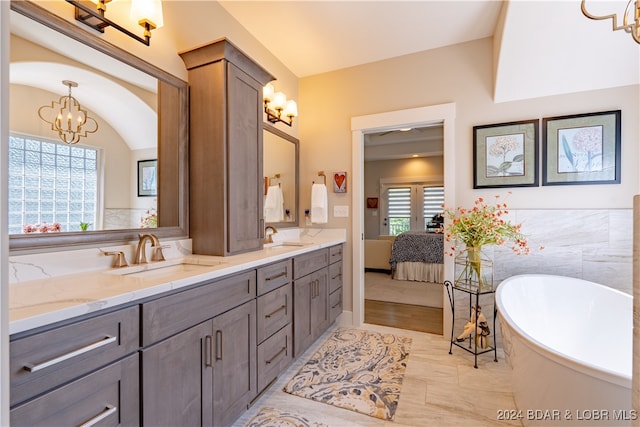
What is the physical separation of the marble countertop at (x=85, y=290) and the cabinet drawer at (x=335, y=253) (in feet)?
4.21

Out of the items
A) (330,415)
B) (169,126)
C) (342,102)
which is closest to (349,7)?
(342,102)

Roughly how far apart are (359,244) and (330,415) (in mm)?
1693

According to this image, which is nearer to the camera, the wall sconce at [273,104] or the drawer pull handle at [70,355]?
the drawer pull handle at [70,355]

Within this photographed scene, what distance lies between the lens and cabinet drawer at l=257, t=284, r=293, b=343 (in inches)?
68.6

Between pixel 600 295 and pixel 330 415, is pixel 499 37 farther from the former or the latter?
pixel 330 415

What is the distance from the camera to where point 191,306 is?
1.27m

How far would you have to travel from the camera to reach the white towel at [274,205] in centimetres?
276

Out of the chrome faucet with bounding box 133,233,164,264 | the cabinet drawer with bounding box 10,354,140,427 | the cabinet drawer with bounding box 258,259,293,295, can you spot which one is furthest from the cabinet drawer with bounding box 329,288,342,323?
the cabinet drawer with bounding box 10,354,140,427

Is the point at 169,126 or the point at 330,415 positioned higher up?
the point at 169,126

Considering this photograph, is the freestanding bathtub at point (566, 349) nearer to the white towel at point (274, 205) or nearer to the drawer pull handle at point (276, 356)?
the drawer pull handle at point (276, 356)

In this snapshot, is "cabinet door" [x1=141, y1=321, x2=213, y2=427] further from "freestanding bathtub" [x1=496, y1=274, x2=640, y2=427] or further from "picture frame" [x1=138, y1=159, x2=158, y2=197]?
"freestanding bathtub" [x1=496, y1=274, x2=640, y2=427]

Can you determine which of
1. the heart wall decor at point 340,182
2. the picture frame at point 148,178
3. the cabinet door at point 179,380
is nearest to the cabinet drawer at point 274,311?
the cabinet door at point 179,380

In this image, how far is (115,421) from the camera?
99 centimetres

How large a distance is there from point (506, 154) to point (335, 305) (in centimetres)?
212
